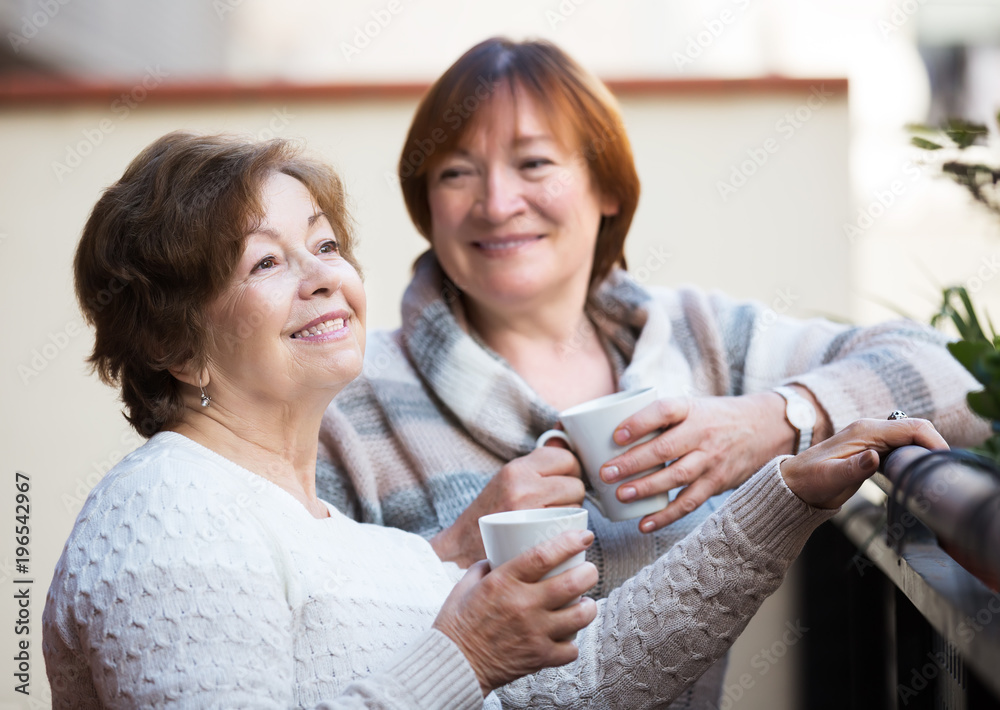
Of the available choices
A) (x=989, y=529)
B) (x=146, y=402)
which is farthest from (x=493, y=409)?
(x=989, y=529)

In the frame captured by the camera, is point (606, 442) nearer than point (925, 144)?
No

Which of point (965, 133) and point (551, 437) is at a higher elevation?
point (965, 133)

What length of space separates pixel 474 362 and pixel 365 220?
171 centimetres

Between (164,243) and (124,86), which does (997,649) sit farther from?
(124,86)

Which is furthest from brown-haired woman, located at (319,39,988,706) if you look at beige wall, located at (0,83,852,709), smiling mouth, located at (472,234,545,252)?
beige wall, located at (0,83,852,709)

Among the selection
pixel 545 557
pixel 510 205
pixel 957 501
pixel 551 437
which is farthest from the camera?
pixel 510 205

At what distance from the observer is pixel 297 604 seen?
0.91 metres

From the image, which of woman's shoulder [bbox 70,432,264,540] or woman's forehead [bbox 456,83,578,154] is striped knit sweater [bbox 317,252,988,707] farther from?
woman's shoulder [bbox 70,432,264,540]

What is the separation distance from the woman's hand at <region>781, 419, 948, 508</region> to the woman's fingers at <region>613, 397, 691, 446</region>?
0.23 m

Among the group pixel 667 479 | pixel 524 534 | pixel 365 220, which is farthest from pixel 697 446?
pixel 365 220

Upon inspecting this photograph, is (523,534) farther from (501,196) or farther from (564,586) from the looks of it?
(501,196)

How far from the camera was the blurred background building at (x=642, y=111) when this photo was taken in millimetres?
2891

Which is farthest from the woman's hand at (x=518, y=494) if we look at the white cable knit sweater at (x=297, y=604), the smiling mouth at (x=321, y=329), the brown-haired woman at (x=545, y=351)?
the smiling mouth at (x=321, y=329)

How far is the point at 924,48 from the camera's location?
3113 mm
